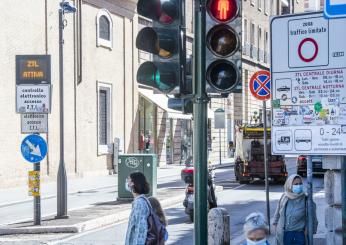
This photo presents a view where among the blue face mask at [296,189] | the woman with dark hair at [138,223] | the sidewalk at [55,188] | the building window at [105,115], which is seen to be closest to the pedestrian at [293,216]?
the blue face mask at [296,189]

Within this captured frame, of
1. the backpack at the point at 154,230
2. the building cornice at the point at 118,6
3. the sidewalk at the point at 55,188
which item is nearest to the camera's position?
the backpack at the point at 154,230

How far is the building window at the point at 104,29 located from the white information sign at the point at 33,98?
663 inches

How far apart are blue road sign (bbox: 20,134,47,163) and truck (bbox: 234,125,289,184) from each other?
1175 cm

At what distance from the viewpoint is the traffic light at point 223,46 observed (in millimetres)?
6273

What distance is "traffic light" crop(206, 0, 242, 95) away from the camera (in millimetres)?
6273

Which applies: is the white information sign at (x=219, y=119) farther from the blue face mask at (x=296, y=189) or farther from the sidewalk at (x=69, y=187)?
the blue face mask at (x=296, y=189)

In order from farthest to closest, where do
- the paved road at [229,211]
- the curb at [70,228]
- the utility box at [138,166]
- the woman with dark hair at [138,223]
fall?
the utility box at [138,166]
the curb at [70,228]
the paved road at [229,211]
the woman with dark hair at [138,223]

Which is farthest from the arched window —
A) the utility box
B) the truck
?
the utility box

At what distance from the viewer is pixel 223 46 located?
634 cm

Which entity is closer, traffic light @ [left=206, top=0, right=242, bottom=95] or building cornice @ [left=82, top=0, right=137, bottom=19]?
traffic light @ [left=206, top=0, right=242, bottom=95]

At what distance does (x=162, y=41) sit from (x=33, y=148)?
7600 millimetres

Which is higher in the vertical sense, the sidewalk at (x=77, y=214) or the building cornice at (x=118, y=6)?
the building cornice at (x=118, y=6)

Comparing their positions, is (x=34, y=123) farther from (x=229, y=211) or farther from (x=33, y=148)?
(x=229, y=211)

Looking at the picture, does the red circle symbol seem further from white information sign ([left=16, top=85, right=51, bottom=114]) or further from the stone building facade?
the stone building facade
